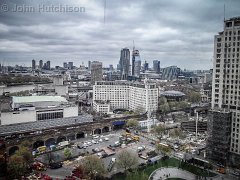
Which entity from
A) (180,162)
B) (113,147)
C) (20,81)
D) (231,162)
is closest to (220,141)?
(231,162)

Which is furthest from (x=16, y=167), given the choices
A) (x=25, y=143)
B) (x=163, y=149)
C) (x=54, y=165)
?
(x=163, y=149)

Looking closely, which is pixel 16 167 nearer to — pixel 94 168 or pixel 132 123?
pixel 94 168

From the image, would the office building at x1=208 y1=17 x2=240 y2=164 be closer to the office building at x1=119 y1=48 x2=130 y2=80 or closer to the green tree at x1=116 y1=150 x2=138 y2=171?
the green tree at x1=116 y1=150 x2=138 y2=171

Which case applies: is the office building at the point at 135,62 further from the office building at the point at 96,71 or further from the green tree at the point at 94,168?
the green tree at the point at 94,168

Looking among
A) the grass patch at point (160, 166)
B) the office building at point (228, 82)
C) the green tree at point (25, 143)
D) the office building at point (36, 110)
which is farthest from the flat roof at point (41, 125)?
the office building at point (228, 82)

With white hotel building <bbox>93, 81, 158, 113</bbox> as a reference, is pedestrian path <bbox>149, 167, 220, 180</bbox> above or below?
below

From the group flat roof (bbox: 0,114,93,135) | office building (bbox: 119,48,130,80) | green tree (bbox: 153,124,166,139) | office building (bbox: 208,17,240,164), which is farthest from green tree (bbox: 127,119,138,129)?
office building (bbox: 119,48,130,80)

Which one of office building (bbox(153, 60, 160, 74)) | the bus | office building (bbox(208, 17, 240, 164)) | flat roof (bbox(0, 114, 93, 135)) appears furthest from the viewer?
office building (bbox(153, 60, 160, 74))
